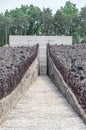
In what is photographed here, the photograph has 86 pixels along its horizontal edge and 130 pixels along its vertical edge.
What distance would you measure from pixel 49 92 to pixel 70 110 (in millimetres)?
6019

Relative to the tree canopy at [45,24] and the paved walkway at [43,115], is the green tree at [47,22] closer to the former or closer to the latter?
the tree canopy at [45,24]

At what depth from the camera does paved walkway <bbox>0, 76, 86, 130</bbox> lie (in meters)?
13.4

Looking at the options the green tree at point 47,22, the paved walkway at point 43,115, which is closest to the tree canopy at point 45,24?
the green tree at point 47,22

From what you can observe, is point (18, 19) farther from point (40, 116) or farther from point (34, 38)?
point (40, 116)

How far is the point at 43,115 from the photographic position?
15414mm

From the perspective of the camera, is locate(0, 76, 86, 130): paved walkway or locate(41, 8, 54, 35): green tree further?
locate(41, 8, 54, 35): green tree

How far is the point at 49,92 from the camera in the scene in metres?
22.5

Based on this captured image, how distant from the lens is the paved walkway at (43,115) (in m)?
13.4

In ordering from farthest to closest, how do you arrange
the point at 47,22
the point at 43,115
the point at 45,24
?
the point at 45,24 < the point at 47,22 < the point at 43,115

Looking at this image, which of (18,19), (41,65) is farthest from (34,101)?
(18,19)

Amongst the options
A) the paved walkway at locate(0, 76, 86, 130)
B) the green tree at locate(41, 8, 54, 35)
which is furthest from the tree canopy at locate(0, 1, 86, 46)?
the paved walkway at locate(0, 76, 86, 130)

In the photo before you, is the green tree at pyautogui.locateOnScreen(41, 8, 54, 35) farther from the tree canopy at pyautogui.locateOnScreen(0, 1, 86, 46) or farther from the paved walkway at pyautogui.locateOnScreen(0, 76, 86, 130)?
the paved walkway at pyautogui.locateOnScreen(0, 76, 86, 130)

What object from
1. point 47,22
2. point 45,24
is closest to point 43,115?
point 47,22

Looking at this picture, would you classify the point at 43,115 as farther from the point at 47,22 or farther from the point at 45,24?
the point at 45,24
